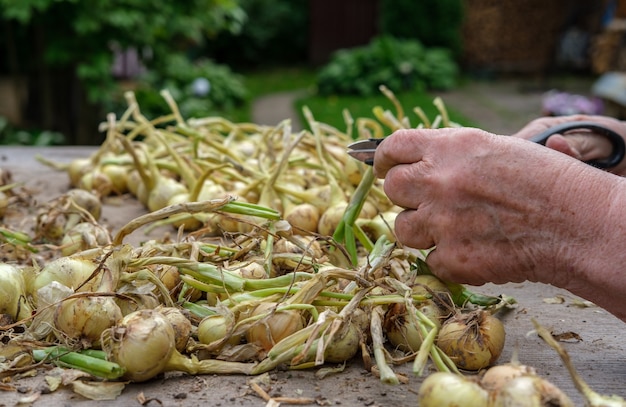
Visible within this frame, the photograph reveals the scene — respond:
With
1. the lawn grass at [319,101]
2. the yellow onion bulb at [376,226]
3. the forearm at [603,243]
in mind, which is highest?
the forearm at [603,243]

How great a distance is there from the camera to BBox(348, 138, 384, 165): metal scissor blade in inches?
56.7

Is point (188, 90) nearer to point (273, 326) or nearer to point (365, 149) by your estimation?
point (365, 149)

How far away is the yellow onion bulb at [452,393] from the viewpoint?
3.03ft

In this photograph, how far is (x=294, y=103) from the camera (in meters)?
8.23

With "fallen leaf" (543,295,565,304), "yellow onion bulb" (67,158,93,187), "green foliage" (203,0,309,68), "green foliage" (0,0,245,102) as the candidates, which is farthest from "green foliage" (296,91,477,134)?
"fallen leaf" (543,295,565,304)

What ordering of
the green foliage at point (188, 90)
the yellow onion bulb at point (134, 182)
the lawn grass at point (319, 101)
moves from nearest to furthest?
the yellow onion bulb at point (134, 182)
the green foliage at point (188, 90)
the lawn grass at point (319, 101)

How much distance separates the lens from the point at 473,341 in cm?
112

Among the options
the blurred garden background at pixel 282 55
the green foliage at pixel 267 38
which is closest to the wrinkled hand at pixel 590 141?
the blurred garden background at pixel 282 55

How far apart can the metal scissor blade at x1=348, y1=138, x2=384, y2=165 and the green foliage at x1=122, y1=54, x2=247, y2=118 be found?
4.09 m

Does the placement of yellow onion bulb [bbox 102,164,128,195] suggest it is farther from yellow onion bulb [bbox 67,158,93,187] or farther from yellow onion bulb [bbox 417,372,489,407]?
yellow onion bulb [bbox 417,372,489,407]

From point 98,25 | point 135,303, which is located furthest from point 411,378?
point 98,25

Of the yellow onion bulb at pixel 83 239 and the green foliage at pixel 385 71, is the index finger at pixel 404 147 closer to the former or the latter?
the yellow onion bulb at pixel 83 239

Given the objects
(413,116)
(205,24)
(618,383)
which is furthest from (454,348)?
(413,116)

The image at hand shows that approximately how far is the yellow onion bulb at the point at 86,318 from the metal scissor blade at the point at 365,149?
0.55 meters
